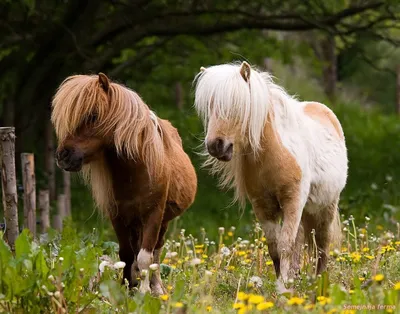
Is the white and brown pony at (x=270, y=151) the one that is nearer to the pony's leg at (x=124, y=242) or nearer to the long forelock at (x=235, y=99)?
the long forelock at (x=235, y=99)

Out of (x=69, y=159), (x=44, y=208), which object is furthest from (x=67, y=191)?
(x=69, y=159)

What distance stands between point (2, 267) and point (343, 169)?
3.37m

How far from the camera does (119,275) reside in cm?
710

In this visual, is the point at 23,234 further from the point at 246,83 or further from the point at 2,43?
the point at 2,43

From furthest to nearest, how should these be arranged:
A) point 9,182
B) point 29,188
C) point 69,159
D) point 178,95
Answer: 1. point 178,95
2. point 29,188
3. point 9,182
4. point 69,159

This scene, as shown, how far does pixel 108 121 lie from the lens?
643cm

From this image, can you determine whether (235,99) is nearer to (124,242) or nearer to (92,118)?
A: (92,118)

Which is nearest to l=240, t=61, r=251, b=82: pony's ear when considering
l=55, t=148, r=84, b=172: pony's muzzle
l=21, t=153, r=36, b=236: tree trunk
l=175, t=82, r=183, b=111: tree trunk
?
l=55, t=148, r=84, b=172: pony's muzzle

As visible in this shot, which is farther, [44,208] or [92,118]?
[44,208]

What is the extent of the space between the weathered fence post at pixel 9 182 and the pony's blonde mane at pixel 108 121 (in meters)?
0.49

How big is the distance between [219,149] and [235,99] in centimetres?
40

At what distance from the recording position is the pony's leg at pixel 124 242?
6859 mm

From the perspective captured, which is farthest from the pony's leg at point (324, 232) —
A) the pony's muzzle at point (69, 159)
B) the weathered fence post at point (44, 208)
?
the weathered fence post at point (44, 208)

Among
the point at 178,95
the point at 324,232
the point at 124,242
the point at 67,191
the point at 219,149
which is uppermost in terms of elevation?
the point at 219,149
